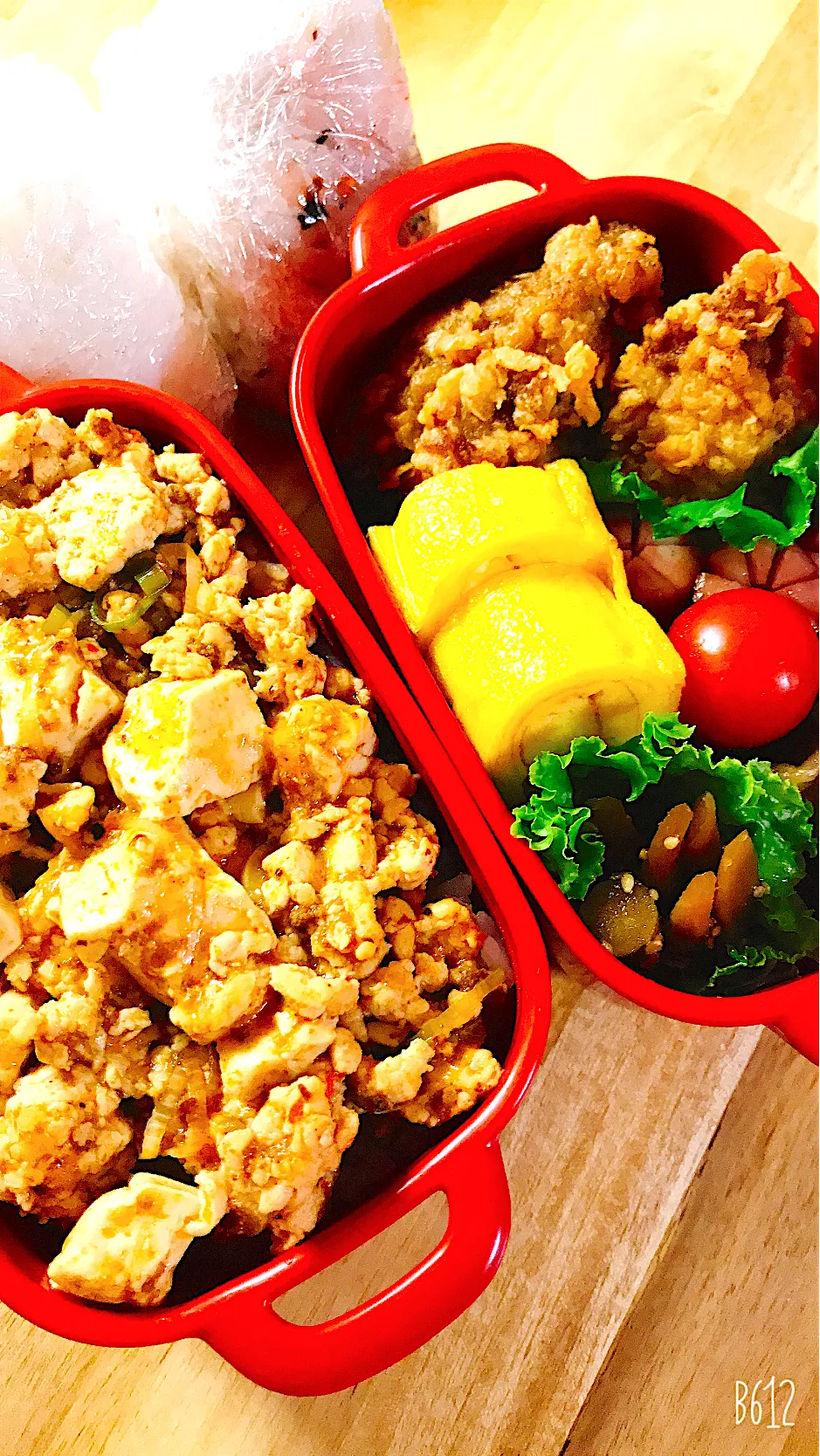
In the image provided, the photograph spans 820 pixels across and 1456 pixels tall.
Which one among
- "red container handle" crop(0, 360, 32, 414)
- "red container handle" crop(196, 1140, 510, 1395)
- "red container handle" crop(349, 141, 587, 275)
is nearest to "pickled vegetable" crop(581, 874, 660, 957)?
"red container handle" crop(196, 1140, 510, 1395)

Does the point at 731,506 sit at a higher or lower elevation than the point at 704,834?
higher

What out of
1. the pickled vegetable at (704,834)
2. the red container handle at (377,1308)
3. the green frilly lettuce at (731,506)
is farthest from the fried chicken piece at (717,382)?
the red container handle at (377,1308)

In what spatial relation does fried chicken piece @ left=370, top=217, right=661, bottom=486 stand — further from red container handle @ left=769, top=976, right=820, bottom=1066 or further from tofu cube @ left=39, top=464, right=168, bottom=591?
red container handle @ left=769, top=976, right=820, bottom=1066

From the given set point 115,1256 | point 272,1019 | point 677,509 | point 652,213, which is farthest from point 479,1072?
point 652,213

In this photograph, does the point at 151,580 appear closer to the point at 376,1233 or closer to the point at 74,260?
the point at 74,260

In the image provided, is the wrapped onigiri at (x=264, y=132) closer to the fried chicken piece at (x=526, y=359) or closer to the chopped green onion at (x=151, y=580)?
the fried chicken piece at (x=526, y=359)

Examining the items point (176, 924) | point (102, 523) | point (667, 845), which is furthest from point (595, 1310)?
point (102, 523)

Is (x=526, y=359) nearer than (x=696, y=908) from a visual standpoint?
No
